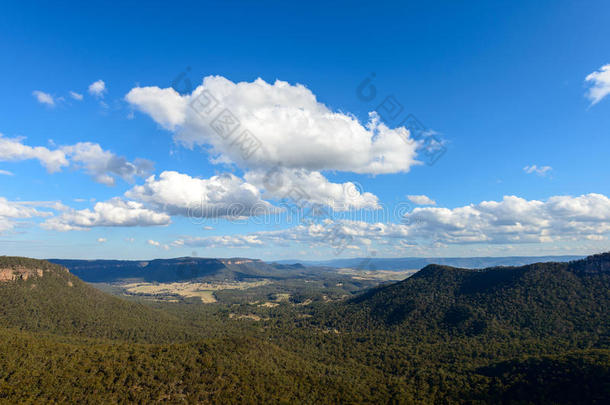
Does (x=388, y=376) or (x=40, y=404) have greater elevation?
(x=40, y=404)

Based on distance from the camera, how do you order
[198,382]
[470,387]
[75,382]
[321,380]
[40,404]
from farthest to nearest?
[321,380] < [470,387] < [198,382] < [75,382] < [40,404]

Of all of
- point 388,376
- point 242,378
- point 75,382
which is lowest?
point 388,376

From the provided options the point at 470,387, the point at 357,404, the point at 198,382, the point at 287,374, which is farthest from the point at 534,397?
the point at 198,382

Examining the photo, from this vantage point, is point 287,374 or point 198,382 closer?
point 198,382

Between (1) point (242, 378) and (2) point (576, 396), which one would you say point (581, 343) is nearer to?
(2) point (576, 396)

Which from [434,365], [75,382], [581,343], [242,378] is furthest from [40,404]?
[581,343]

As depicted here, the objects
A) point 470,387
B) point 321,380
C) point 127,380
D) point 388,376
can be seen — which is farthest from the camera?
point 388,376

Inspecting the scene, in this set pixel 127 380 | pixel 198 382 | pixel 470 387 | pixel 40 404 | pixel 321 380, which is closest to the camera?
pixel 40 404

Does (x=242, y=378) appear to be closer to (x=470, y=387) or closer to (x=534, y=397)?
(x=470, y=387)

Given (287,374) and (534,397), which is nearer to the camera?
(534,397)
